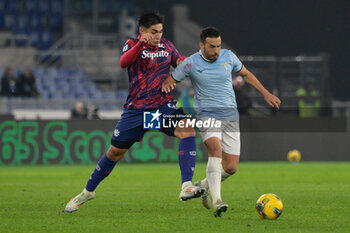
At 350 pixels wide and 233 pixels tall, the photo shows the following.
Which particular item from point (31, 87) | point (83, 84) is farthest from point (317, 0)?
point (31, 87)

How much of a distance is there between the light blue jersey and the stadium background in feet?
36.3

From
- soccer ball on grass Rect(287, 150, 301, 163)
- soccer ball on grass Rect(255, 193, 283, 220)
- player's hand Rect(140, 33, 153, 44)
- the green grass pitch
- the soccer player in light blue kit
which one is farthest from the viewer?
soccer ball on grass Rect(287, 150, 301, 163)

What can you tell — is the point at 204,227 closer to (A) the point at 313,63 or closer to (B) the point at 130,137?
(B) the point at 130,137

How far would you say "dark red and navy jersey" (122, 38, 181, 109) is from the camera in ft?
27.7

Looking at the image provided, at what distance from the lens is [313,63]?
72.1ft

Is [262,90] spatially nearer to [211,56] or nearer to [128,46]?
[211,56]

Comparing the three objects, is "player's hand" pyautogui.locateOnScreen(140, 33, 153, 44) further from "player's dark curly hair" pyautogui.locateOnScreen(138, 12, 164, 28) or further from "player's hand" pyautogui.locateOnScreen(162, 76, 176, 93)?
"player's hand" pyautogui.locateOnScreen(162, 76, 176, 93)

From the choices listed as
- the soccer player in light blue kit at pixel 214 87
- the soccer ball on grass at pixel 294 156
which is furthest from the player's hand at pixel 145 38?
the soccer ball on grass at pixel 294 156

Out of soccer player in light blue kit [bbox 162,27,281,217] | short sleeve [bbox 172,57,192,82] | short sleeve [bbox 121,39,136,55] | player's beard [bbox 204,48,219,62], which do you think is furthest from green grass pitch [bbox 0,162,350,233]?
short sleeve [bbox 121,39,136,55]

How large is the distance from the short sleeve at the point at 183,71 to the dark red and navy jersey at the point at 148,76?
331mm

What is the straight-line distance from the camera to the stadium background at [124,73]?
19.1 m

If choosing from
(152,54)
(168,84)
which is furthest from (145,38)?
(168,84)

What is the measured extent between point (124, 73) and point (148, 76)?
1798 cm

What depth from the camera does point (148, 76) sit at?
848cm
